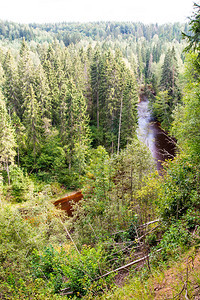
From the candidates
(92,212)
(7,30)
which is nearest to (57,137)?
→ (92,212)

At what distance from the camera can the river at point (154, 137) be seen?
31.1 meters

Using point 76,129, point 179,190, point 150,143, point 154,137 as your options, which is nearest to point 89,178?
point 76,129

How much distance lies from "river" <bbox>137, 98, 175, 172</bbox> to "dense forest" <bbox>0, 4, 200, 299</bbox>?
8.02 ft

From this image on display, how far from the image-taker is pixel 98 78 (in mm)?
38938

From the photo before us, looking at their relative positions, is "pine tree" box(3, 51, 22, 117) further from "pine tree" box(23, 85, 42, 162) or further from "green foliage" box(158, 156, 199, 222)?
"green foliage" box(158, 156, 199, 222)

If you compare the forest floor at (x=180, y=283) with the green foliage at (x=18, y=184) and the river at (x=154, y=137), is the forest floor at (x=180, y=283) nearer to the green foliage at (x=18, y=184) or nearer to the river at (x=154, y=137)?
the river at (x=154, y=137)

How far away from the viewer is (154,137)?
129 feet

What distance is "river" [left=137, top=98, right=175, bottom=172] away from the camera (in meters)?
31.1

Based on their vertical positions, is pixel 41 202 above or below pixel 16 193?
above

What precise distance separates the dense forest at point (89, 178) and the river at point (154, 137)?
96.3 inches

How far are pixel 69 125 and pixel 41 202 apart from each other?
Result: 51.6 ft

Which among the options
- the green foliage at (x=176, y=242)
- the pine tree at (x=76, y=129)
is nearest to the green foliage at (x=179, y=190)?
the green foliage at (x=176, y=242)

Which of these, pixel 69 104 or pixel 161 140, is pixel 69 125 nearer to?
pixel 69 104

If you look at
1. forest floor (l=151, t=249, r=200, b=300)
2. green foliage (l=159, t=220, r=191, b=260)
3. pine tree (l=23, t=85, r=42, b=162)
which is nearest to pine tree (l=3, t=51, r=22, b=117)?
pine tree (l=23, t=85, r=42, b=162)
